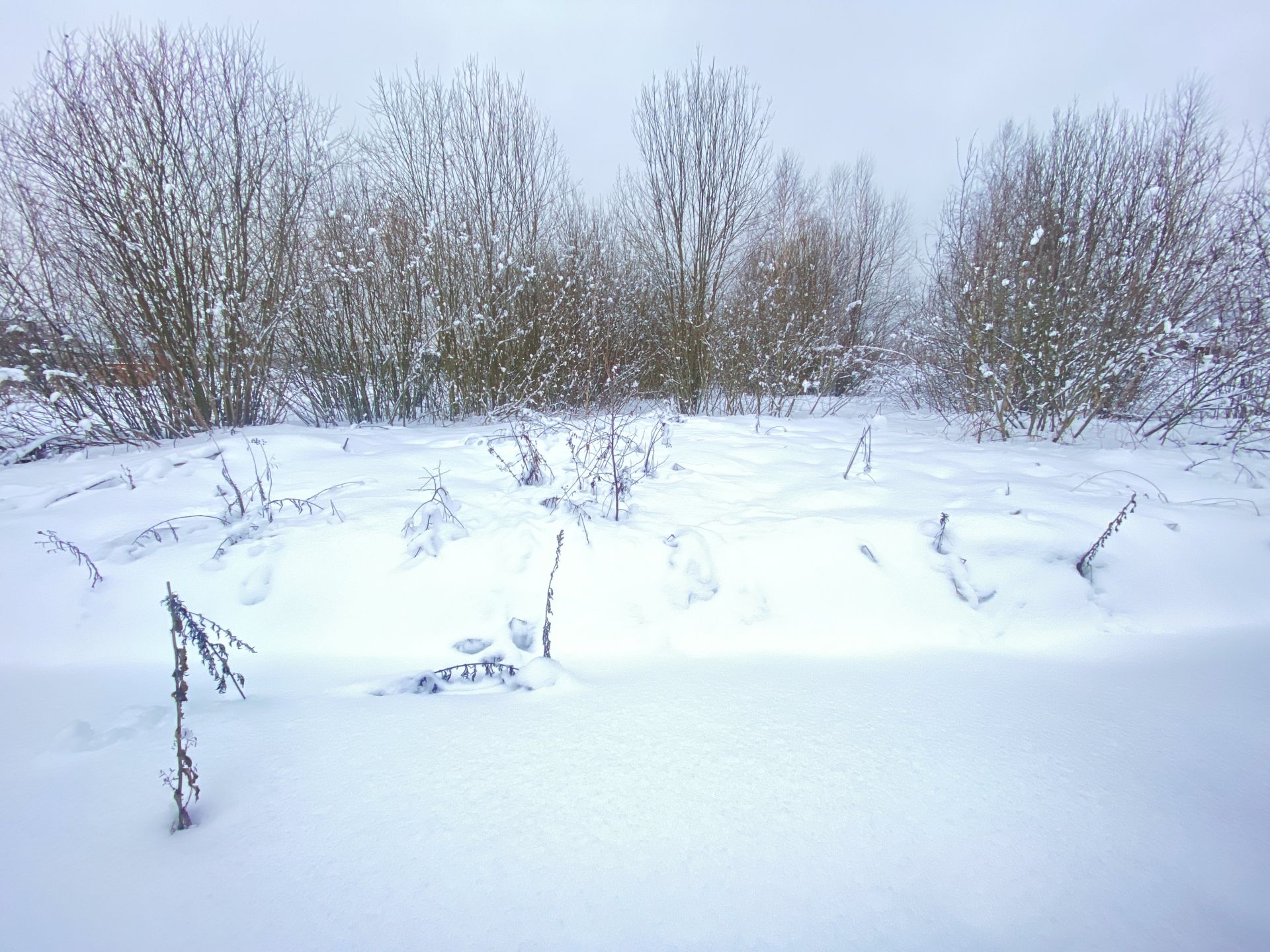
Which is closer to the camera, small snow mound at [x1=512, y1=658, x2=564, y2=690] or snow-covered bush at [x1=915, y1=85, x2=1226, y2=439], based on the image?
small snow mound at [x1=512, y1=658, x2=564, y2=690]

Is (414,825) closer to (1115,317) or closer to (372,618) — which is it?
(372,618)

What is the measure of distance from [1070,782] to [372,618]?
5.96 feet

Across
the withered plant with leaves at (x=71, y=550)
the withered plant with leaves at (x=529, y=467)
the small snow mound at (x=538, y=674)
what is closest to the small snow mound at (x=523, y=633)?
the small snow mound at (x=538, y=674)

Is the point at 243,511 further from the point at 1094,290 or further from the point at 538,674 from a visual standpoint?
the point at 1094,290

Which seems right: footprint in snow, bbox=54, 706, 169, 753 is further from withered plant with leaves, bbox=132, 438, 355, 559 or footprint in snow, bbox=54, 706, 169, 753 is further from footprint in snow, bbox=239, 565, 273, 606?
withered plant with leaves, bbox=132, 438, 355, 559

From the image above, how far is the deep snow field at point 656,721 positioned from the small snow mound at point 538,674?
0.05 m

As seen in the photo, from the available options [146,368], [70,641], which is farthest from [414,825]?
[146,368]

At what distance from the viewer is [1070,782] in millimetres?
1057

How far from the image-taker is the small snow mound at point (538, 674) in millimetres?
1423

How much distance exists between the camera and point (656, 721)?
1.26 m

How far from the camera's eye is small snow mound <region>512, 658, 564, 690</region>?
4.67 ft

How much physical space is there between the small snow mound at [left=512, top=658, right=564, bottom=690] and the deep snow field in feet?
0.18

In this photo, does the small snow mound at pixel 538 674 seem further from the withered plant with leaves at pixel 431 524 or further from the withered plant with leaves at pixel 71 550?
the withered plant with leaves at pixel 71 550

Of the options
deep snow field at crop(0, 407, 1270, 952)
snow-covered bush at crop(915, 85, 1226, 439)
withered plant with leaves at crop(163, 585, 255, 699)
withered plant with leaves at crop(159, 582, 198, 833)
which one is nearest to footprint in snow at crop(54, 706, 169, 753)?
deep snow field at crop(0, 407, 1270, 952)
